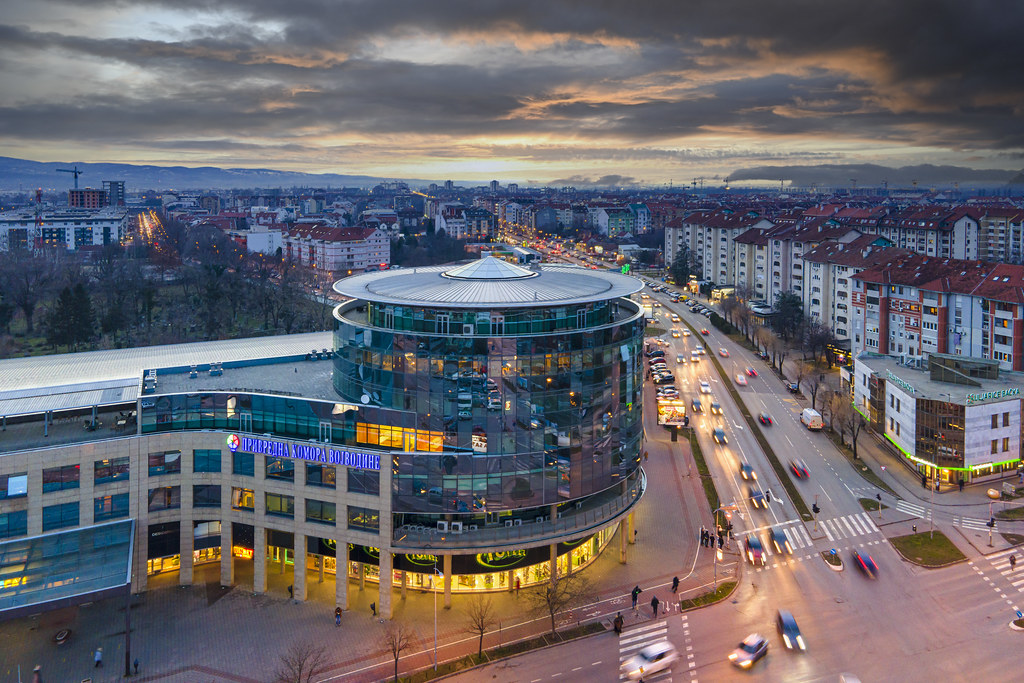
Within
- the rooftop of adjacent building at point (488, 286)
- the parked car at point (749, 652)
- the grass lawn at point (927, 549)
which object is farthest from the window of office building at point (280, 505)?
the grass lawn at point (927, 549)

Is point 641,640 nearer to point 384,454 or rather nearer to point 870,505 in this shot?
point 384,454

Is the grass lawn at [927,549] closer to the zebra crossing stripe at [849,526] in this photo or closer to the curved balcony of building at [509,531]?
the zebra crossing stripe at [849,526]

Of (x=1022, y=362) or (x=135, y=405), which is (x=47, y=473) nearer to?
(x=135, y=405)

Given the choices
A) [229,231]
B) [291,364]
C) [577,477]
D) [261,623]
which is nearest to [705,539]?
[577,477]

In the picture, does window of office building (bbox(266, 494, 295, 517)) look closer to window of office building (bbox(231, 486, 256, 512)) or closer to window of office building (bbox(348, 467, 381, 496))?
window of office building (bbox(231, 486, 256, 512))

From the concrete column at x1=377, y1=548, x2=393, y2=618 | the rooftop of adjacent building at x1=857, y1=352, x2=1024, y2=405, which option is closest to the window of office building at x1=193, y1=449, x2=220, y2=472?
the concrete column at x1=377, y1=548, x2=393, y2=618

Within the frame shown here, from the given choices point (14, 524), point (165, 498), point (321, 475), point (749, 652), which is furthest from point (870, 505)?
point (14, 524)

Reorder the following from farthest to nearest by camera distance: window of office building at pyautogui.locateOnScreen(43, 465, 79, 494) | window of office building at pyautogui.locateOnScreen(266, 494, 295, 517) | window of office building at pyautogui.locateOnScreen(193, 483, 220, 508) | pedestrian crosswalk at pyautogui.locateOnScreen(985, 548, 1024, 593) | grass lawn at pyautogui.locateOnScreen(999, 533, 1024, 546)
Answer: grass lawn at pyautogui.locateOnScreen(999, 533, 1024, 546), pedestrian crosswalk at pyautogui.locateOnScreen(985, 548, 1024, 593), window of office building at pyautogui.locateOnScreen(193, 483, 220, 508), window of office building at pyautogui.locateOnScreen(266, 494, 295, 517), window of office building at pyautogui.locateOnScreen(43, 465, 79, 494)
